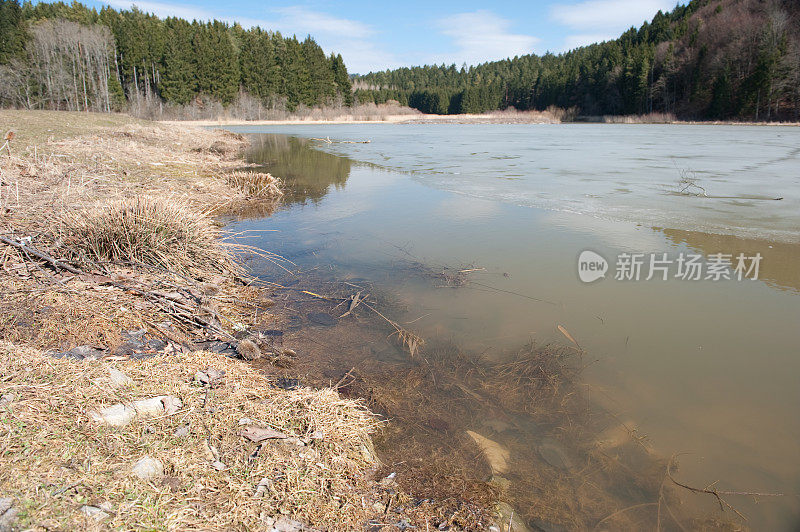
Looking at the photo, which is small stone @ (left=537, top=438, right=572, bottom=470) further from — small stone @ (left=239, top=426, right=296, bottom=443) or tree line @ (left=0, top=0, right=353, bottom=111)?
tree line @ (left=0, top=0, right=353, bottom=111)

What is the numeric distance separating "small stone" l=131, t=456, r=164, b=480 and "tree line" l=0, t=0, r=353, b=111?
150 ft

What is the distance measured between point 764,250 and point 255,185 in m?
8.58

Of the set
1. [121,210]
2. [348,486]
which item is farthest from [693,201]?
[121,210]

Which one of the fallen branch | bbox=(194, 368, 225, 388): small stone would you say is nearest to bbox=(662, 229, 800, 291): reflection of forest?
bbox=(194, 368, 225, 388): small stone

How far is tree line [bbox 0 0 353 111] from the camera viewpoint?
37438 millimetres

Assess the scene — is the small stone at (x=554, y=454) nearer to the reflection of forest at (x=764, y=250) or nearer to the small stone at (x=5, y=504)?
the small stone at (x=5, y=504)

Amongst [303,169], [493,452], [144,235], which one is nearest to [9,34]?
[303,169]

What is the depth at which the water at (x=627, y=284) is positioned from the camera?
2.47 meters

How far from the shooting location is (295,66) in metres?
60.7

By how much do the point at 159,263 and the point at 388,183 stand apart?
703 centimetres

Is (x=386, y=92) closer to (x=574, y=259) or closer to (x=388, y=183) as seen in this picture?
(x=388, y=183)

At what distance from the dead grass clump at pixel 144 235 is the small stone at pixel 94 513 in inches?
105

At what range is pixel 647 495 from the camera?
81.9 inches

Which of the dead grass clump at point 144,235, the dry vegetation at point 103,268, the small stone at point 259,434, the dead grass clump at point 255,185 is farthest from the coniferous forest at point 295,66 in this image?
the small stone at point 259,434
